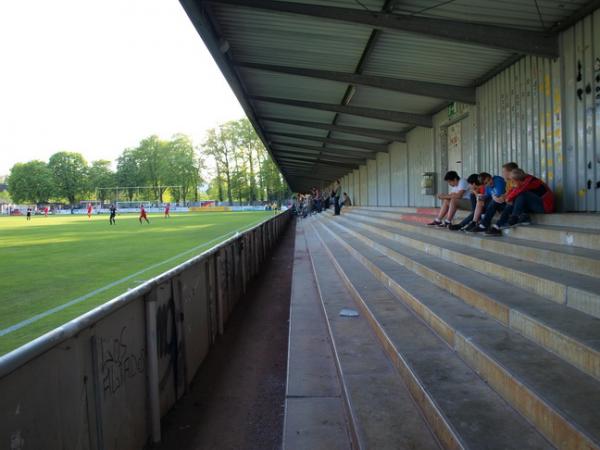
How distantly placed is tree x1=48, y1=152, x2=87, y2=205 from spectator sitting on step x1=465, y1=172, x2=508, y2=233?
122 metres

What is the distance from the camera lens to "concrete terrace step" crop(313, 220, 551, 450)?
252 cm

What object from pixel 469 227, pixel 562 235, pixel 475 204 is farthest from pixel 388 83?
pixel 562 235

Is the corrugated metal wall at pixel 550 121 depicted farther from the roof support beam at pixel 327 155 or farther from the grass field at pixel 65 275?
the roof support beam at pixel 327 155

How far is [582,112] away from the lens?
6.88 metres

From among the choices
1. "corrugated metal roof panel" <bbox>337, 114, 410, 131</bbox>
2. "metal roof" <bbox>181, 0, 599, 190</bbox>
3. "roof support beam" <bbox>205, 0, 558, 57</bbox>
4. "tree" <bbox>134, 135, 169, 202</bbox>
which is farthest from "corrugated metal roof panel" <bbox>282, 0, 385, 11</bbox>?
"tree" <bbox>134, 135, 169, 202</bbox>

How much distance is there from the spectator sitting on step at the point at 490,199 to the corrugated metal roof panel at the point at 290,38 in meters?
3.36

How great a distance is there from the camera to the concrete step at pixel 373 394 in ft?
9.23

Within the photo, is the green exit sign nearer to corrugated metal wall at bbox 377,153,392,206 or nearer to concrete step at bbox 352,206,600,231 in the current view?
concrete step at bbox 352,206,600,231

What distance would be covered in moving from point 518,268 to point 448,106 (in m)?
8.82

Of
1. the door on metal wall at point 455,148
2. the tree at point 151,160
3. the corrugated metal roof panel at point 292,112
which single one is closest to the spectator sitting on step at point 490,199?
the door on metal wall at point 455,148

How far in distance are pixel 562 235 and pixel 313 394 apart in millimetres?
3678

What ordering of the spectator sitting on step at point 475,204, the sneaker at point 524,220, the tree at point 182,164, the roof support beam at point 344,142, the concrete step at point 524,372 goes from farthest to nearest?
the tree at point 182,164
the roof support beam at point 344,142
the spectator sitting on step at point 475,204
the sneaker at point 524,220
the concrete step at point 524,372

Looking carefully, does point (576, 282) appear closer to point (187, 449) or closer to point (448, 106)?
point (187, 449)

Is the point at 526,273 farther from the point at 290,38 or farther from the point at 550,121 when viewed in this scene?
the point at 290,38
